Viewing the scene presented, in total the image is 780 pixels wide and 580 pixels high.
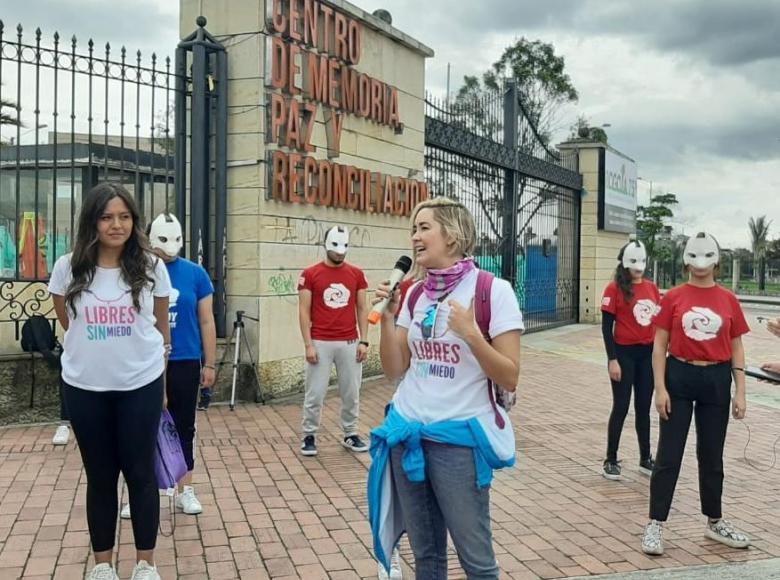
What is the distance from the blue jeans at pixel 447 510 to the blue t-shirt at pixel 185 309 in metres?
2.06

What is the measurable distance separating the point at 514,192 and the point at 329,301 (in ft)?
31.1

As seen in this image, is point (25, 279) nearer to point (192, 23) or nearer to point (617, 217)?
point (192, 23)

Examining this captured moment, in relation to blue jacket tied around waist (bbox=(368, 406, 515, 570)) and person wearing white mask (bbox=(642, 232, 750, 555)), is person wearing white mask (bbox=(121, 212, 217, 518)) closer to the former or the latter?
blue jacket tied around waist (bbox=(368, 406, 515, 570))

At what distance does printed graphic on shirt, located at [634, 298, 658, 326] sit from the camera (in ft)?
19.6

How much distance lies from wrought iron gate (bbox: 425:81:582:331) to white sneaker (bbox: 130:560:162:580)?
8.81 metres

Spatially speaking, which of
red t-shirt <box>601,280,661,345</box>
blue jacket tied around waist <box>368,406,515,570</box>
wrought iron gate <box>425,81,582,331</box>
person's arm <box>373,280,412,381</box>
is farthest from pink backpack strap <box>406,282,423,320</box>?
wrought iron gate <box>425,81,582,331</box>

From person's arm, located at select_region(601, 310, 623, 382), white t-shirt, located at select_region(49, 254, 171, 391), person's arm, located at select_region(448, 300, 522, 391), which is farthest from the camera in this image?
person's arm, located at select_region(601, 310, 623, 382)

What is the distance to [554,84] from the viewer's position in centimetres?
2548

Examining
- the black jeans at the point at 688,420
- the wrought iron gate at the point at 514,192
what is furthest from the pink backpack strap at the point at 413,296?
the wrought iron gate at the point at 514,192

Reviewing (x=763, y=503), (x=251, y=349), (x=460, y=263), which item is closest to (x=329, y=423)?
(x=251, y=349)

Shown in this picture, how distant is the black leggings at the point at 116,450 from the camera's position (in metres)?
3.54

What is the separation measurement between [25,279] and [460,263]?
5.39 m

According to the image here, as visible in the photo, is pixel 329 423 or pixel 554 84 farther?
pixel 554 84

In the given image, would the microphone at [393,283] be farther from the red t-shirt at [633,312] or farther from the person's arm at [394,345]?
the red t-shirt at [633,312]
